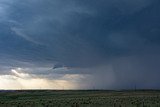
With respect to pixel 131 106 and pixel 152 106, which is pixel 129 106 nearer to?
pixel 131 106

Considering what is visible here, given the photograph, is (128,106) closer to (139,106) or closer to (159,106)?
(139,106)

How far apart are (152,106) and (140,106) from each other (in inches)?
81.6

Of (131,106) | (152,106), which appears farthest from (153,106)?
(131,106)

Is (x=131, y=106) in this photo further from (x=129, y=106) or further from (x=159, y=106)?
(x=159, y=106)

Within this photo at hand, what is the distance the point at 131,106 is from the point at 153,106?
382cm

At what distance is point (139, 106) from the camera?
49531 mm

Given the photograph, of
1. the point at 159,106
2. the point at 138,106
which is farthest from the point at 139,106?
the point at 159,106

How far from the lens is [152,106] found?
4891 centimetres

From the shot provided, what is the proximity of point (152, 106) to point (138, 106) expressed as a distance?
239cm

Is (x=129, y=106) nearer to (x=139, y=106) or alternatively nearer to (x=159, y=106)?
(x=139, y=106)

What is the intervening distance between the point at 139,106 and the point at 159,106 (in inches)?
135

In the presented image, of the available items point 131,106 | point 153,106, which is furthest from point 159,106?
point 131,106

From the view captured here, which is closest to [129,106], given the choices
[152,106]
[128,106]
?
[128,106]

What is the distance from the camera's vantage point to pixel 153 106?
161 ft
